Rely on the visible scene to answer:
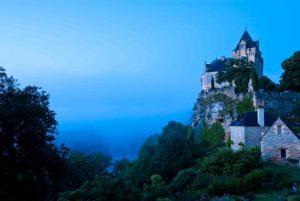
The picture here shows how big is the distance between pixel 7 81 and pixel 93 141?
103 metres

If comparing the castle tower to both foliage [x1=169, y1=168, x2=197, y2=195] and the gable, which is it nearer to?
the gable

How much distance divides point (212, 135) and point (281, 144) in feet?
63.8

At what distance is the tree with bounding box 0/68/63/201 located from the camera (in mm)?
16562

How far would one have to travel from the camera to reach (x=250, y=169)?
26.0 m

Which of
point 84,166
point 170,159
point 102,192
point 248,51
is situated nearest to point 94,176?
point 102,192

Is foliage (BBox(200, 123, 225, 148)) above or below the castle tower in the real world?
below

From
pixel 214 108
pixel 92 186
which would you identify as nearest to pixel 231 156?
pixel 92 186

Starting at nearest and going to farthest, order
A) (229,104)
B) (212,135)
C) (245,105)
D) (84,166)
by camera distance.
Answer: (245,105)
(84,166)
(229,104)
(212,135)

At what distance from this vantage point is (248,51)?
2825 inches

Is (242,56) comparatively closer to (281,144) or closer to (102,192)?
(281,144)

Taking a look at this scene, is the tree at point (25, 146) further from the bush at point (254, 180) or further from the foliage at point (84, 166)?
the foliage at point (84, 166)

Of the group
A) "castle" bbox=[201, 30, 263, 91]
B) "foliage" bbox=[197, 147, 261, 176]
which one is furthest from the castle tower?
"foliage" bbox=[197, 147, 261, 176]

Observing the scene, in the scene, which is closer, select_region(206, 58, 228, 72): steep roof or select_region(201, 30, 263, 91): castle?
select_region(201, 30, 263, 91): castle

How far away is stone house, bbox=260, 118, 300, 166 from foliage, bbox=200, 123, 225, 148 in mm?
15160
